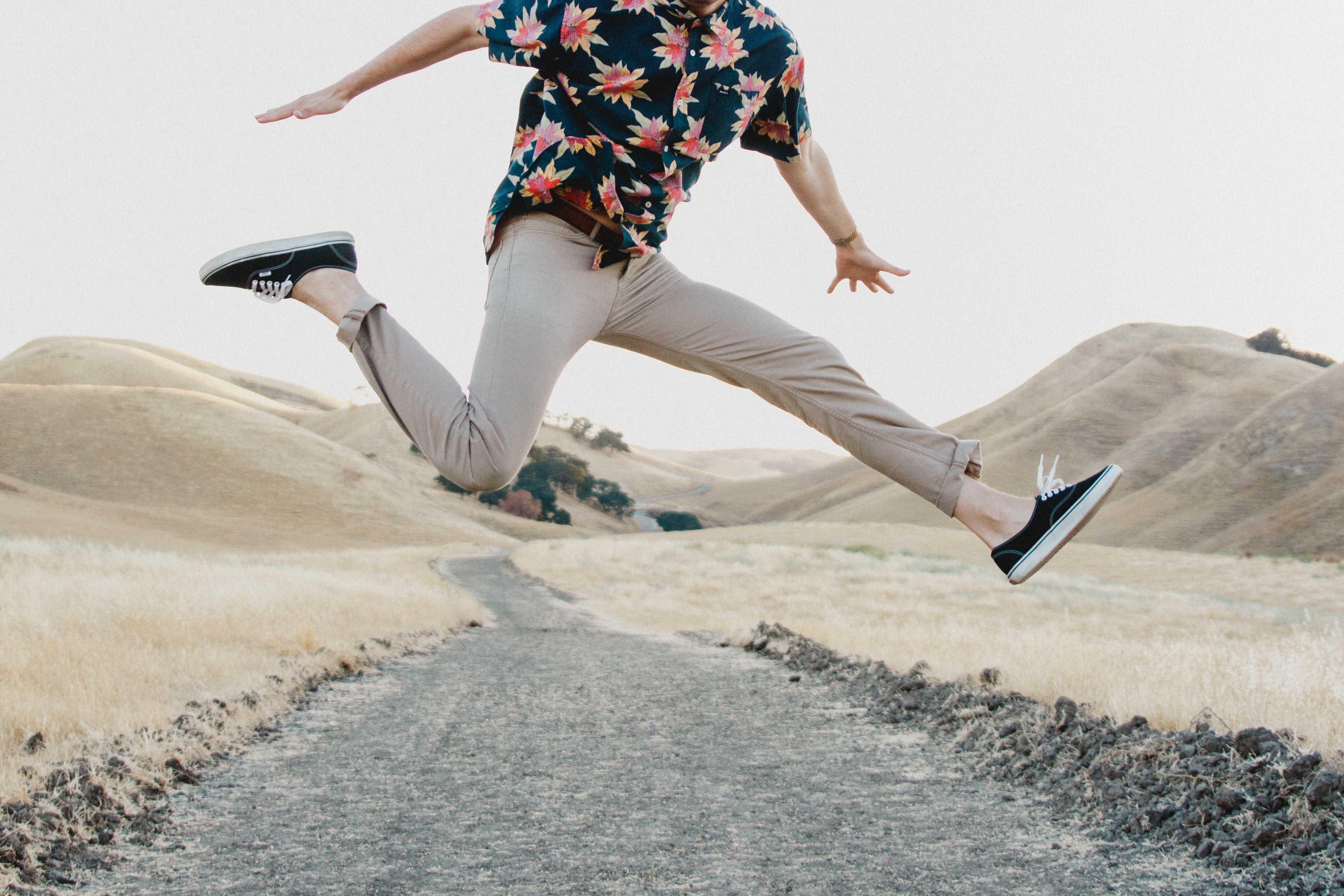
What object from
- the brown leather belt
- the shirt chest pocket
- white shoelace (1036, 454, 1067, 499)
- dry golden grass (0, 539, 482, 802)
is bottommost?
dry golden grass (0, 539, 482, 802)

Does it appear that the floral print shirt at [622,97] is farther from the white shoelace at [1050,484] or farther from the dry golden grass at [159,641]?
the dry golden grass at [159,641]

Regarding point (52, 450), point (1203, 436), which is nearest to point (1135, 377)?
point (1203, 436)

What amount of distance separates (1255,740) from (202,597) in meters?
9.98

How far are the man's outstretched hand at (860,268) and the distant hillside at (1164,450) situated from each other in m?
66.4

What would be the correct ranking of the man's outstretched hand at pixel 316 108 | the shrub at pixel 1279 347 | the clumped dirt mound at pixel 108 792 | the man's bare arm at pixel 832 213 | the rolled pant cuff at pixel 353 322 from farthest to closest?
the shrub at pixel 1279 347
the man's bare arm at pixel 832 213
the clumped dirt mound at pixel 108 792
the man's outstretched hand at pixel 316 108
the rolled pant cuff at pixel 353 322

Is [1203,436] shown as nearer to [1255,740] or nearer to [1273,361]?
[1273,361]

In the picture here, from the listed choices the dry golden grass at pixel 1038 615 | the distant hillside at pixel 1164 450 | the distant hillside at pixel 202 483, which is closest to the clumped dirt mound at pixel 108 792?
the dry golden grass at pixel 1038 615

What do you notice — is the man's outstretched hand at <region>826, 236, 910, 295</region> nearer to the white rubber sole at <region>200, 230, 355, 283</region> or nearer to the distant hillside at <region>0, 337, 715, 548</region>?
the white rubber sole at <region>200, 230, 355, 283</region>

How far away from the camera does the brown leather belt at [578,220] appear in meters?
2.78

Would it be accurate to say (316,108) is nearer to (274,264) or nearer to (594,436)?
(274,264)

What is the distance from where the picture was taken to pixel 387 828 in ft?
11.4

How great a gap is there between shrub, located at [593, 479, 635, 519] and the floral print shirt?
84.0 meters

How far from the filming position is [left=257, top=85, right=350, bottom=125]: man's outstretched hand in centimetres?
285

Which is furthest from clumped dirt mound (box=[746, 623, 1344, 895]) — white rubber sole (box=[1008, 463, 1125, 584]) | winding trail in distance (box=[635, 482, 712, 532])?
winding trail in distance (box=[635, 482, 712, 532])
